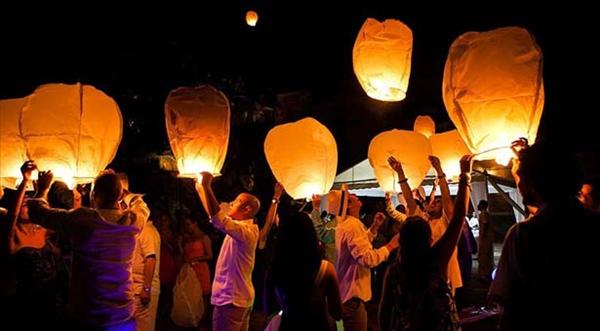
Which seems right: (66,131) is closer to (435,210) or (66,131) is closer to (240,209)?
(240,209)

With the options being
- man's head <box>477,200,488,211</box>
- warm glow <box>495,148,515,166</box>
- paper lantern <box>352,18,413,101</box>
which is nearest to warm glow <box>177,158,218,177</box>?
paper lantern <box>352,18,413,101</box>

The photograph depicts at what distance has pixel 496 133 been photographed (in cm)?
299

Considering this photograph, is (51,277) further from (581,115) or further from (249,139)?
(581,115)

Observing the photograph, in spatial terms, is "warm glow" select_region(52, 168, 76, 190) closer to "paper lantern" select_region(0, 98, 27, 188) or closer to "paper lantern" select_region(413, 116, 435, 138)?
"paper lantern" select_region(0, 98, 27, 188)

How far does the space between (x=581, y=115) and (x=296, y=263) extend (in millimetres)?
7808

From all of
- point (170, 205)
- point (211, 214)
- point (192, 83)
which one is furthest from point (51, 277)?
point (192, 83)

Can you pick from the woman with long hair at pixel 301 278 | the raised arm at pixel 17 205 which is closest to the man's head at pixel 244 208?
the woman with long hair at pixel 301 278

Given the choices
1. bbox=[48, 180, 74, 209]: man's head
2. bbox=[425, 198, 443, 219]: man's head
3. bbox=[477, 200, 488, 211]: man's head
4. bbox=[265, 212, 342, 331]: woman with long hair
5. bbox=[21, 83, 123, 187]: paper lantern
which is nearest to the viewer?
bbox=[265, 212, 342, 331]: woman with long hair

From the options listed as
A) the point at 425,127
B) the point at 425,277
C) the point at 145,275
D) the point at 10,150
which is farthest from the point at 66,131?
the point at 425,127

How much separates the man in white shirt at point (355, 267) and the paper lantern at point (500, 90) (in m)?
1.87

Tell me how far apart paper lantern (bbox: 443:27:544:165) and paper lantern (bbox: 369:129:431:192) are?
201 cm

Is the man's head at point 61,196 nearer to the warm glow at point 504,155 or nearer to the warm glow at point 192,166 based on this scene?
the warm glow at point 192,166

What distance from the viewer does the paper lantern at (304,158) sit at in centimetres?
485

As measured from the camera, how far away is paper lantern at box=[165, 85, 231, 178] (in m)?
4.04
